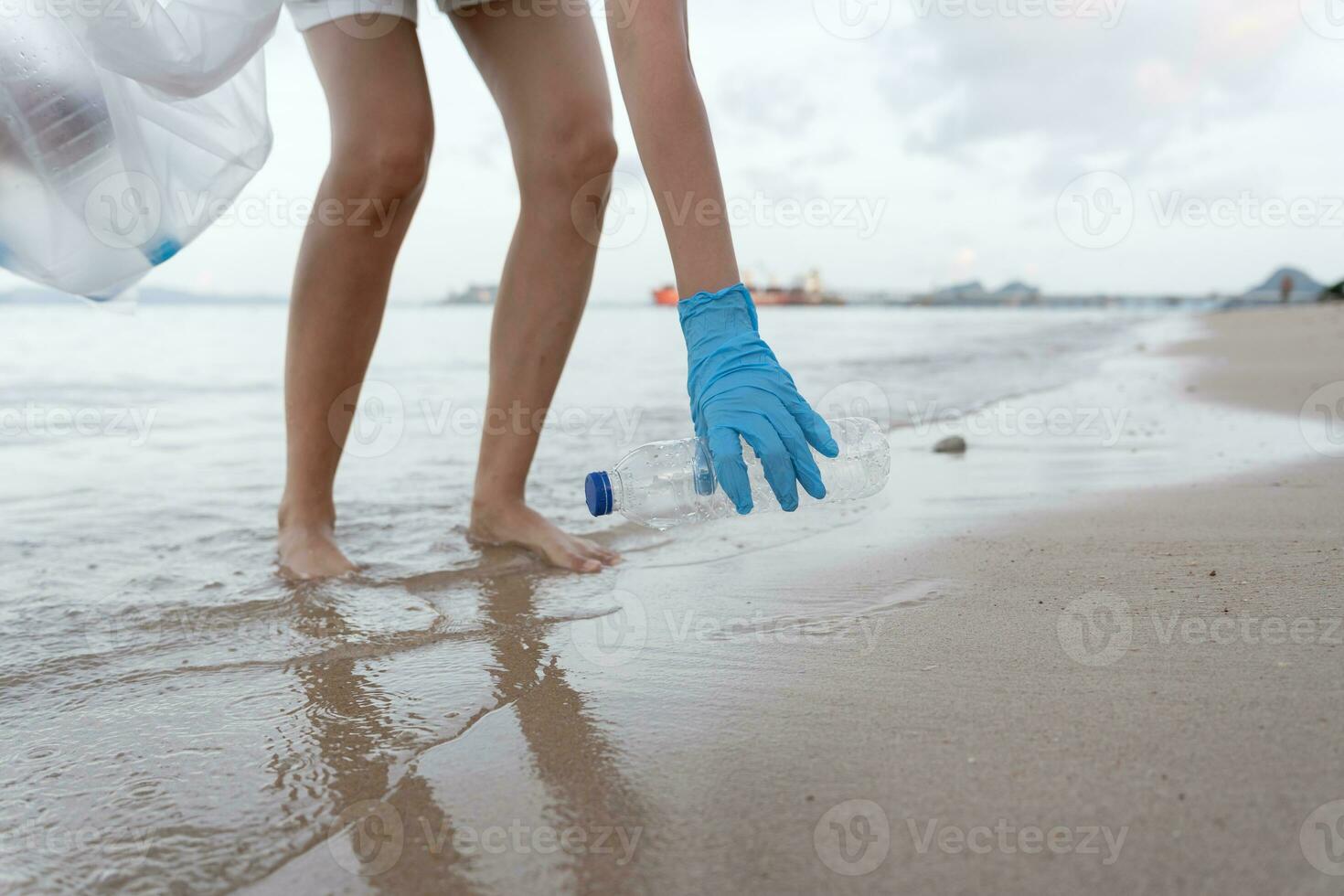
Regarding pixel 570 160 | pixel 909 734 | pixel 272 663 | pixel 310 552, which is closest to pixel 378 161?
pixel 570 160

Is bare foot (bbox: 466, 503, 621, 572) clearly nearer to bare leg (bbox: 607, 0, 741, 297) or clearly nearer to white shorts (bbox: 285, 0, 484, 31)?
bare leg (bbox: 607, 0, 741, 297)

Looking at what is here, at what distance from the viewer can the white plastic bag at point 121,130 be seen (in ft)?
6.47

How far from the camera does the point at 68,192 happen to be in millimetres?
2162

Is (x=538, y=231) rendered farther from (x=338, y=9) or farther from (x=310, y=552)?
(x=310, y=552)

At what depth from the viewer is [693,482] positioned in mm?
1789

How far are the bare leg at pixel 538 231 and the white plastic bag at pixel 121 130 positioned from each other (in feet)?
1.78

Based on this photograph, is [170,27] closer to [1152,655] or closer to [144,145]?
[144,145]

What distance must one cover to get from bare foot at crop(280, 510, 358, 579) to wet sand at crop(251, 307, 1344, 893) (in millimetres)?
400

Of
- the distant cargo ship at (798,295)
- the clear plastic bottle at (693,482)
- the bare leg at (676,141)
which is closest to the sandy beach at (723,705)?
the clear plastic bottle at (693,482)

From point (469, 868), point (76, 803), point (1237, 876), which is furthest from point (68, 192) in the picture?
point (1237, 876)

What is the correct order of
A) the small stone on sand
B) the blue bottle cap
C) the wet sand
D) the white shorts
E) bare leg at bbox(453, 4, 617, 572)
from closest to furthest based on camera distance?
the wet sand, the blue bottle cap, the white shorts, bare leg at bbox(453, 4, 617, 572), the small stone on sand

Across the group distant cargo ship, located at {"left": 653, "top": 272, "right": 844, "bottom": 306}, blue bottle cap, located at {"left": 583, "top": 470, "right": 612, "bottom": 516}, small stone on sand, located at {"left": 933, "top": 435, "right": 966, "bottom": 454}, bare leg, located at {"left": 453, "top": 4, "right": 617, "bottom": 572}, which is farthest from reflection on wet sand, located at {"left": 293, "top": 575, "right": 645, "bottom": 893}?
distant cargo ship, located at {"left": 653, "top": 272, "right": 844, "bottom": 306}

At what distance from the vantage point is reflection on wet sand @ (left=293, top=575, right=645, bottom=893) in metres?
0.89

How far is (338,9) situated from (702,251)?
1.24 metres
